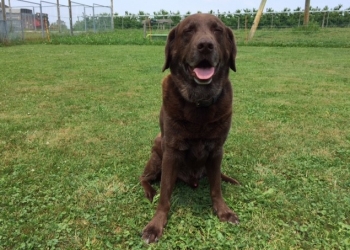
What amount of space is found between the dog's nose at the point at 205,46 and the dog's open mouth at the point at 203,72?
0.10m

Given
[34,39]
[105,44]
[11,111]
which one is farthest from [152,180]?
[34,39]

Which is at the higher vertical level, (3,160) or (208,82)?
(208,82)

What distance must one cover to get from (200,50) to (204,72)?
0.16m

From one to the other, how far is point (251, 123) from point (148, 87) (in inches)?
114

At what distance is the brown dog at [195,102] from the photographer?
7.35 feet

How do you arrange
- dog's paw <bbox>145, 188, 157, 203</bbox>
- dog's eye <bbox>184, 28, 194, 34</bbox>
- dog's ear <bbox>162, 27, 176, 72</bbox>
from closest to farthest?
dog's eye <bbox>184, 28, 194, 34</bbox> < dog's ear <bbox>162, 27, 176, 72</bbox> < dog's paw <bbox>145, 188, 157, 203</bbox>

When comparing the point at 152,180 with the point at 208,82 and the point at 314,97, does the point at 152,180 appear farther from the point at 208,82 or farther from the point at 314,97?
the point at 314,97

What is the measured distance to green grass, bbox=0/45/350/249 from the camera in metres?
2.26

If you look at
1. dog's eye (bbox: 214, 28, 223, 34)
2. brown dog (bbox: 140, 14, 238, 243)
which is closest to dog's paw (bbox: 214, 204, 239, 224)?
brown dog (bbox: 140, 14, 238, 243)

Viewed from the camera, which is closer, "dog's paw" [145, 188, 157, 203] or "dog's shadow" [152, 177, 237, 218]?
"dog's shadow" [152, 177, 237, 218]

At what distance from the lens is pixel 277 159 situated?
11.4 feet

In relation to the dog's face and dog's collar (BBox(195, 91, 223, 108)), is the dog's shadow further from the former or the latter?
the dog's face

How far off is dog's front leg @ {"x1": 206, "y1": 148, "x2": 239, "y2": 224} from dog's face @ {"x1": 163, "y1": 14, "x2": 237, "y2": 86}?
1.91 feet

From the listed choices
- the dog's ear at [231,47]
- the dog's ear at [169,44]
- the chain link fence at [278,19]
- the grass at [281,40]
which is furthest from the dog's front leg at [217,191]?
the chain link fence at [278,19]
